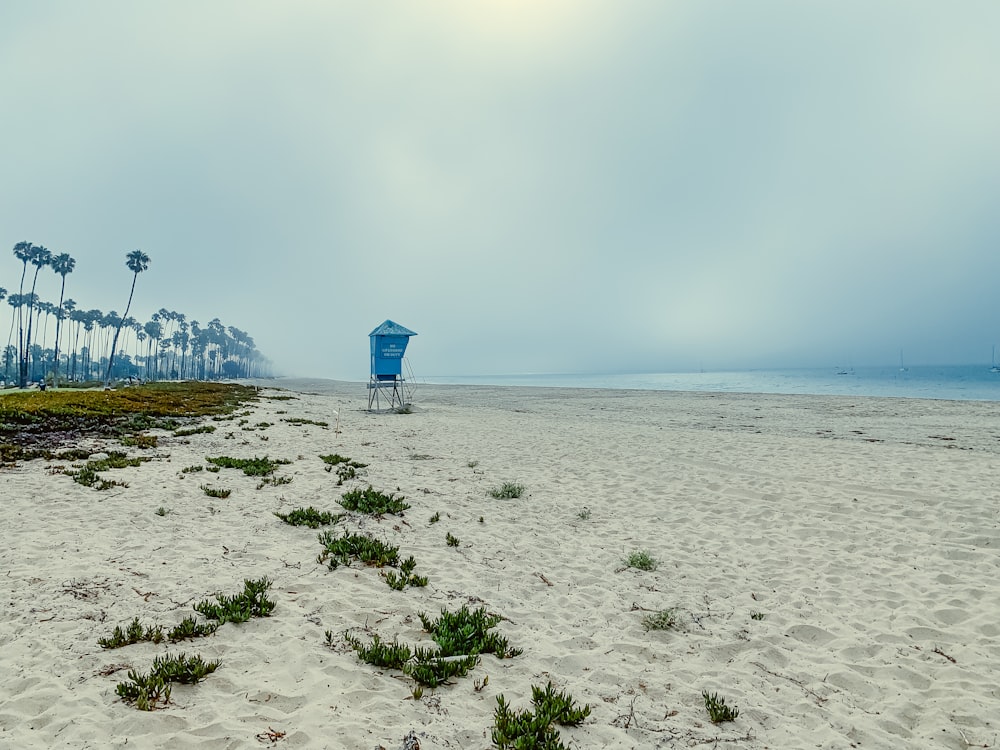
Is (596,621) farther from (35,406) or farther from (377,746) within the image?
(35,406)

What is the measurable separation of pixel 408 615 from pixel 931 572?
27.6ft

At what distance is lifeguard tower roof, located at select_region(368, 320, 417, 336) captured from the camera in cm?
3334

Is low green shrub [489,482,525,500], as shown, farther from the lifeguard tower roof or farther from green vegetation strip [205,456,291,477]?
the lifeguard tower roof

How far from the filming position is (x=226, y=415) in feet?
83.6

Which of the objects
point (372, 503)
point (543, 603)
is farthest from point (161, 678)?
point (372, 503)

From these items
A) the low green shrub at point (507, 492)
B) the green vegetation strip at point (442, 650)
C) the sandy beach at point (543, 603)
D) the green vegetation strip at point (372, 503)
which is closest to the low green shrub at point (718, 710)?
the sandy beach at point (543, 603)

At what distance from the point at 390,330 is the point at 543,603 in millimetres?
29075

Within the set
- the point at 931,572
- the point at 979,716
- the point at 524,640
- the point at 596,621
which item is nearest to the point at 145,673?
the point at 524,640

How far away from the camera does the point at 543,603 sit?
6801mm

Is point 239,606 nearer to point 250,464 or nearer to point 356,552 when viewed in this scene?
point 356,552

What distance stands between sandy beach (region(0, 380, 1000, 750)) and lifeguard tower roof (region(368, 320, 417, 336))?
65.0 feet

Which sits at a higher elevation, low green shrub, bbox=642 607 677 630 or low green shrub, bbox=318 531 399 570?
low green shrub, bbox=318 531 399 570

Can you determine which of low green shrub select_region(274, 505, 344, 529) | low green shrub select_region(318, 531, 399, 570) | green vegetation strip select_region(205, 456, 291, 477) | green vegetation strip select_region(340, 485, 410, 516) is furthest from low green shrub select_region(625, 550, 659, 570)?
green vegetation strip select_region(205, 456, 291, 477)

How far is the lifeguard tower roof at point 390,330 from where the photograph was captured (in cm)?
3334
